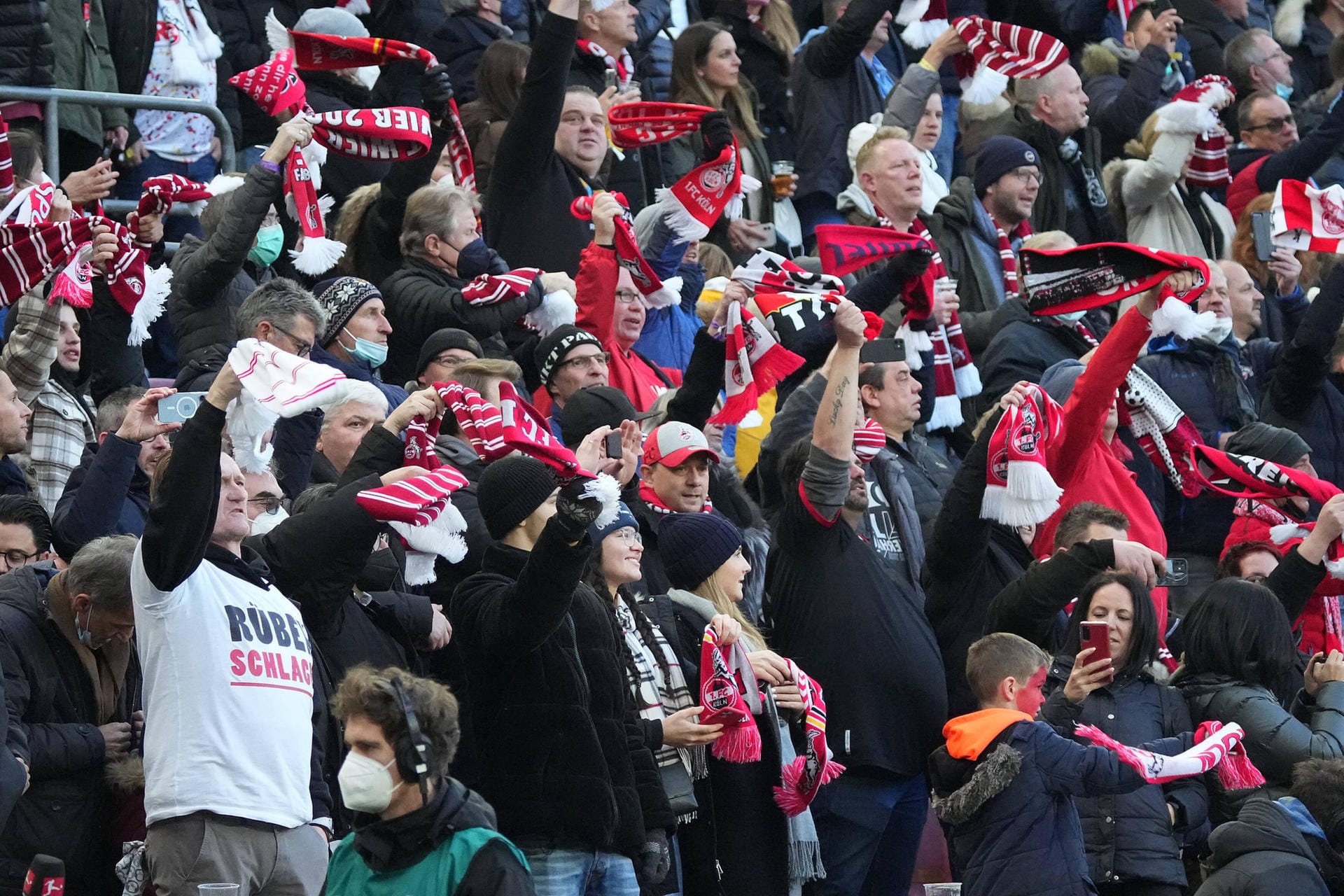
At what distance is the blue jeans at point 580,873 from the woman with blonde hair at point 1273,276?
682 cm

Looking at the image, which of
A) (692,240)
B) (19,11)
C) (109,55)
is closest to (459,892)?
(692,240)

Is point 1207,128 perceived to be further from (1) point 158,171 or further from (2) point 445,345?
(1) point 158,171

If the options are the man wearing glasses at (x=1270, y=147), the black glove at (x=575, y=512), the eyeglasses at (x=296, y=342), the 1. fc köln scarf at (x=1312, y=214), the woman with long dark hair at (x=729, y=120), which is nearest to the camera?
the black glove at (x=575, y=512)

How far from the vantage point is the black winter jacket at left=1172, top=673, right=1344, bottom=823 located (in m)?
7.02

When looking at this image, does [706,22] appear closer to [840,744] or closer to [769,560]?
[769,560]

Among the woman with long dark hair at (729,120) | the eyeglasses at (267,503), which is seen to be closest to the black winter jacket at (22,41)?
the woman with long dark hair at (729,120)

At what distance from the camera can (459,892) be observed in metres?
4.40

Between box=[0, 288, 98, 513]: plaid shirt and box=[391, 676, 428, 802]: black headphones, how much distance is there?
319 centimetres

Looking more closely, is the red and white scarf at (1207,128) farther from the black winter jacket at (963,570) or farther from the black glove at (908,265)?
the black winter jacket at (963,570)

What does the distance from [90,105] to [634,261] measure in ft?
9.58

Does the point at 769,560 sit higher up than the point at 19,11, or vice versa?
the point at 19,11

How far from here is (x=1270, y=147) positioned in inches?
510

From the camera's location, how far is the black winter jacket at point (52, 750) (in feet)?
18.1

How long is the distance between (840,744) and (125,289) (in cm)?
312
